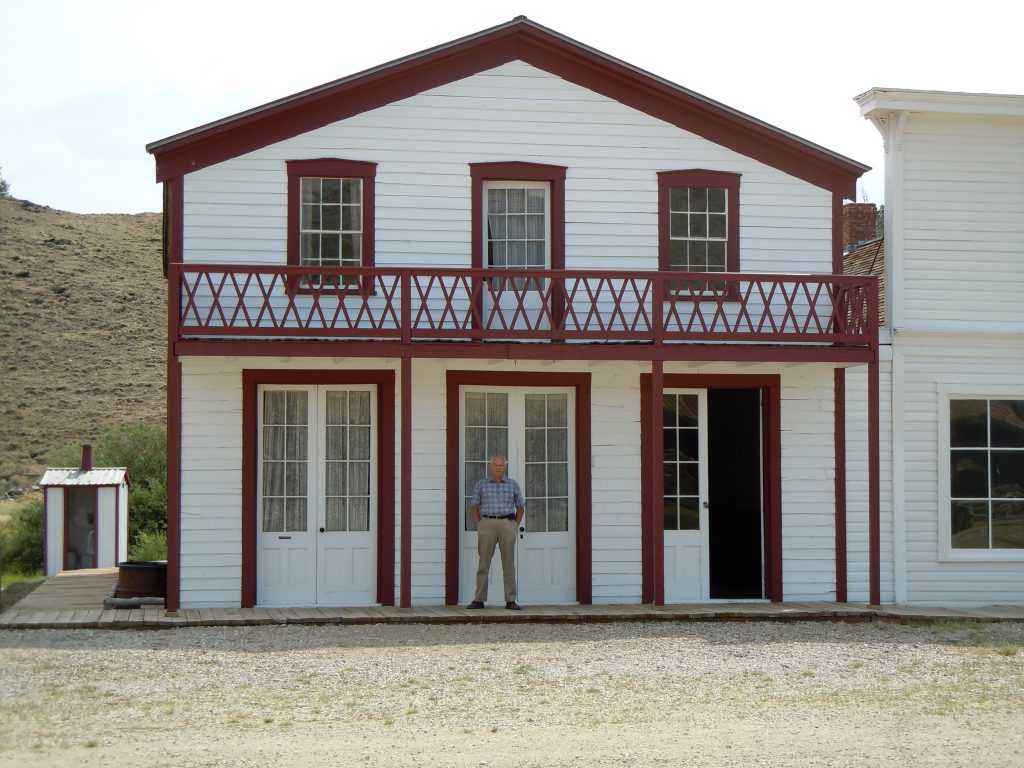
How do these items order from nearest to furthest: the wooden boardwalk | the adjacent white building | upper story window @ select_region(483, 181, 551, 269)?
the wooden boardwalk
upper story window @ select_region(483, 181, 551, 269)
the adjacent white building

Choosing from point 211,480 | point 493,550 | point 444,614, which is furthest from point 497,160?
point 444,614

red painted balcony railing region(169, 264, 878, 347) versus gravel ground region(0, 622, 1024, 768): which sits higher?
red painted balcony railing region(169, 264, 878, 347)

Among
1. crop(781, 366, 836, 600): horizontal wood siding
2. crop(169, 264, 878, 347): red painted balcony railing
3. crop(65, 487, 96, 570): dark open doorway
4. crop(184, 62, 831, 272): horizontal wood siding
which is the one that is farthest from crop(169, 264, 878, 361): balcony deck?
crop(65, 487, 96, 570): dark open doorway

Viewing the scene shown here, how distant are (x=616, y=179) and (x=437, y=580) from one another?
5.24 meters

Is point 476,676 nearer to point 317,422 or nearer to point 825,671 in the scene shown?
Answer: point 825,671

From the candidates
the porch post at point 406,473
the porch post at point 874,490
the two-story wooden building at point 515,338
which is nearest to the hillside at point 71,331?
the two-story wooden building at point 515,338

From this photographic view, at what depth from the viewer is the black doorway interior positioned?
53.0 feet

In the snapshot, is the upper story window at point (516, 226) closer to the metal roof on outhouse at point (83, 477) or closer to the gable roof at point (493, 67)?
the gable roof at point (493, 67)

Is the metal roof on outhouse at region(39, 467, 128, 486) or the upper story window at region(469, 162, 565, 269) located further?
the metal roof on outhouse at region(39, 467, 128, 486)

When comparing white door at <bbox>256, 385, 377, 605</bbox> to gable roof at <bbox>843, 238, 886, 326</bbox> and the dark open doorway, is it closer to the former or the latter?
the dark open doorway

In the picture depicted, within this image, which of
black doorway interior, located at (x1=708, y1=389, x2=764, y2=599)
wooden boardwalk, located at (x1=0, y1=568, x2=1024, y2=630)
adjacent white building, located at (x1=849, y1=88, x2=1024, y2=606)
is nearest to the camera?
wooden boardwalk, located at (x1=0, y1=568, x2=1024, y2=630)

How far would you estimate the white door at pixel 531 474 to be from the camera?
1571 cm

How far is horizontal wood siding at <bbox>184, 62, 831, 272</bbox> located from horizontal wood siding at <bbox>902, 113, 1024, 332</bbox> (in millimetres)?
1208

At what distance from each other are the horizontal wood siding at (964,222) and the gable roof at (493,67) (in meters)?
0.95
